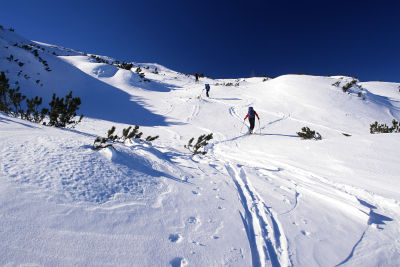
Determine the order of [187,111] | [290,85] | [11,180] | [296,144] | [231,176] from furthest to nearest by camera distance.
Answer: [290,85], [187,111], [296,144], [231,176], [11,180]

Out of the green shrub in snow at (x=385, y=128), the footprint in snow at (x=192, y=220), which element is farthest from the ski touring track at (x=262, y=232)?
the green shrub in snow at (x=385, y=128)

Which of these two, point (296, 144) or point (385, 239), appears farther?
point (296, 144)

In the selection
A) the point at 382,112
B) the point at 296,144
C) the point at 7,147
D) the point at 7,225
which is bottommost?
the point at 7,225

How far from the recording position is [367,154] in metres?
4.40

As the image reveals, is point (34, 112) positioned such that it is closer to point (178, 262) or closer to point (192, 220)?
point (192, 220)

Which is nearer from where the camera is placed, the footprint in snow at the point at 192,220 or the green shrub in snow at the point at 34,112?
the footprint in snow at the point at 192,220

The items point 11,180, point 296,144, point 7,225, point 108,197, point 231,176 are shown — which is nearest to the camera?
point 7,225

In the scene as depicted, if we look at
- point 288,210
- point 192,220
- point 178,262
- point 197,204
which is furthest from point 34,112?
point 288,210

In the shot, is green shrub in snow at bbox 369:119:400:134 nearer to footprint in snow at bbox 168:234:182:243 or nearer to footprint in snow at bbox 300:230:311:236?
footprint in snow at bbox 300:230:311:236

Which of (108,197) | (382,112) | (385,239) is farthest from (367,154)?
(382,112)

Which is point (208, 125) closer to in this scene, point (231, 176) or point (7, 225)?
point (231, 176)

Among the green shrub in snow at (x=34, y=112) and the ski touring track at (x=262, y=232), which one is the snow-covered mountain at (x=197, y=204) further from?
the green shrub in snow at (x=34, y=112)

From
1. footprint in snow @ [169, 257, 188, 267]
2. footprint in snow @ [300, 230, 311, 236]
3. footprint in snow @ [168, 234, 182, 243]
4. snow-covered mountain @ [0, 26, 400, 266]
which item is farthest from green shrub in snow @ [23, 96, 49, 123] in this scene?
footprint in snow @ [300, 230, 311, 236]

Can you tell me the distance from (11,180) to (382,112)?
57.4 ft
